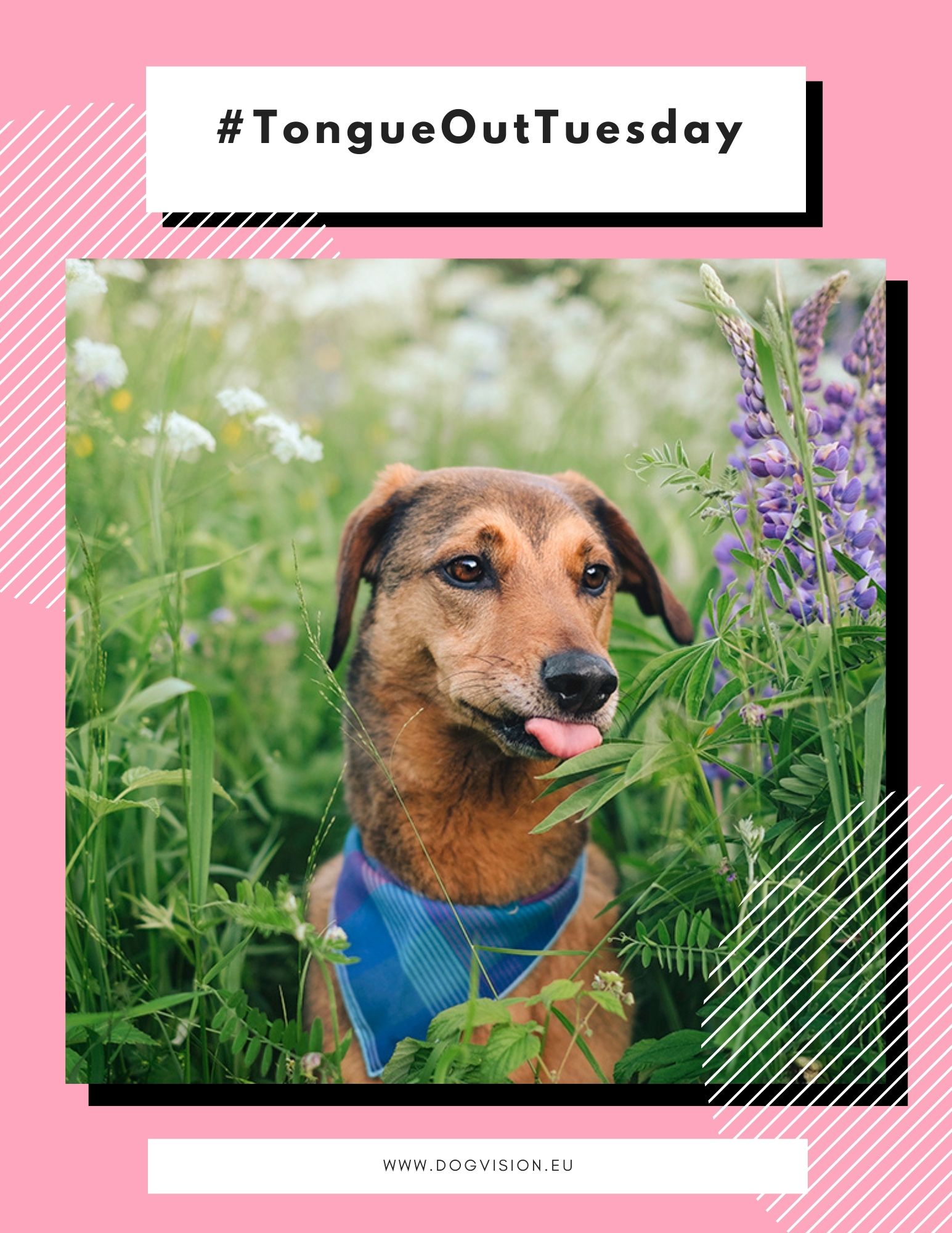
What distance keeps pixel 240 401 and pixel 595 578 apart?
49.9 inches

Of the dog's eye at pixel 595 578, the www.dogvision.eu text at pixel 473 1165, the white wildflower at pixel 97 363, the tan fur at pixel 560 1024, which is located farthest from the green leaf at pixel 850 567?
the white wildflower at pixel 97 363

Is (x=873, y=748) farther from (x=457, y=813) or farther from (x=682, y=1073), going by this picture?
(x=457, y=813)

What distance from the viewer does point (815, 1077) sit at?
9.38 feet

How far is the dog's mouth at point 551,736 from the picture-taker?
268 centimetres

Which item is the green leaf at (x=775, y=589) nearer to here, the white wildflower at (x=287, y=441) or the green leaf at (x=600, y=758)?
the green leaf at (x=600, y=758)

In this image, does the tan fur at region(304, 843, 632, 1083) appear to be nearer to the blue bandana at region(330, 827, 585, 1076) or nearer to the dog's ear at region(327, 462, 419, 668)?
the blue bandana at region(330, 827, 585, 1076)

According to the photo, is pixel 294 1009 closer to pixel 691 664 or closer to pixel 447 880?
pixel 447 880

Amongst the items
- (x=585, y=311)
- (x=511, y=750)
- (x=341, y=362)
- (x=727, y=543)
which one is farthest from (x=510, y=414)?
(x=511, y=750)

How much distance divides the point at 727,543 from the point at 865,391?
62 centimetres

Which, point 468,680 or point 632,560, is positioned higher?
point 632,560

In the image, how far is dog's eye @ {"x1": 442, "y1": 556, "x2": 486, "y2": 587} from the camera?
300 cm

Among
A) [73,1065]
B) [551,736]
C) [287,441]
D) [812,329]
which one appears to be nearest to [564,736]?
[551,736]

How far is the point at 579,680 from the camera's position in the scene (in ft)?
8.63

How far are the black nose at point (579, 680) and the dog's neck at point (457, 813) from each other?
462 mm
